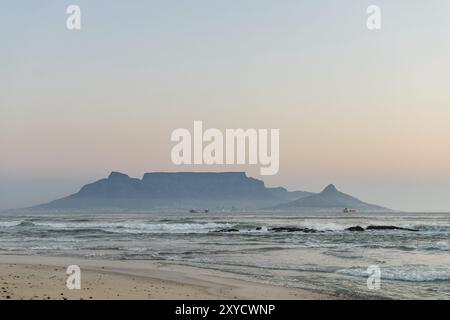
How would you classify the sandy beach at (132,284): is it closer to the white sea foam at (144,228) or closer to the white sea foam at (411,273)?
the white sea foam at (411,273)

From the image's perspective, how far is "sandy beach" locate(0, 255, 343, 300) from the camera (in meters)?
11.3

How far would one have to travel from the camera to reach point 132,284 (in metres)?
13.1

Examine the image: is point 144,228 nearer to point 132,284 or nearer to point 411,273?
point 411,273

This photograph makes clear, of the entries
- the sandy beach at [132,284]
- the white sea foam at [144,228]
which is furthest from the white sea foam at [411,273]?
the white sea foam at [144,228]

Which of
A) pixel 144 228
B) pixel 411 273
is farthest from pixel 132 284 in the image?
pixel 144 228

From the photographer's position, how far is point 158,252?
2392cm

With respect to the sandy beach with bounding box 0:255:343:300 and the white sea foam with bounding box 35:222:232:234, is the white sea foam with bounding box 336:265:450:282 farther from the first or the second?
the white sea foam with bounding box 35:222:232:234

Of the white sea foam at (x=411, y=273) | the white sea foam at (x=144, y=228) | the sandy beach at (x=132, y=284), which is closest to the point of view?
the sandy beach at (x=132, y=284)

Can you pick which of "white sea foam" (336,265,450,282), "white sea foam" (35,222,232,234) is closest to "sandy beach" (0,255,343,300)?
"white sea foam" (336,265,450,282)

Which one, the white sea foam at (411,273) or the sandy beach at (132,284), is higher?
the sandy beach at (132,284)

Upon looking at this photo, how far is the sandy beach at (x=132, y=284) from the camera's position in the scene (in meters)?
11.3
